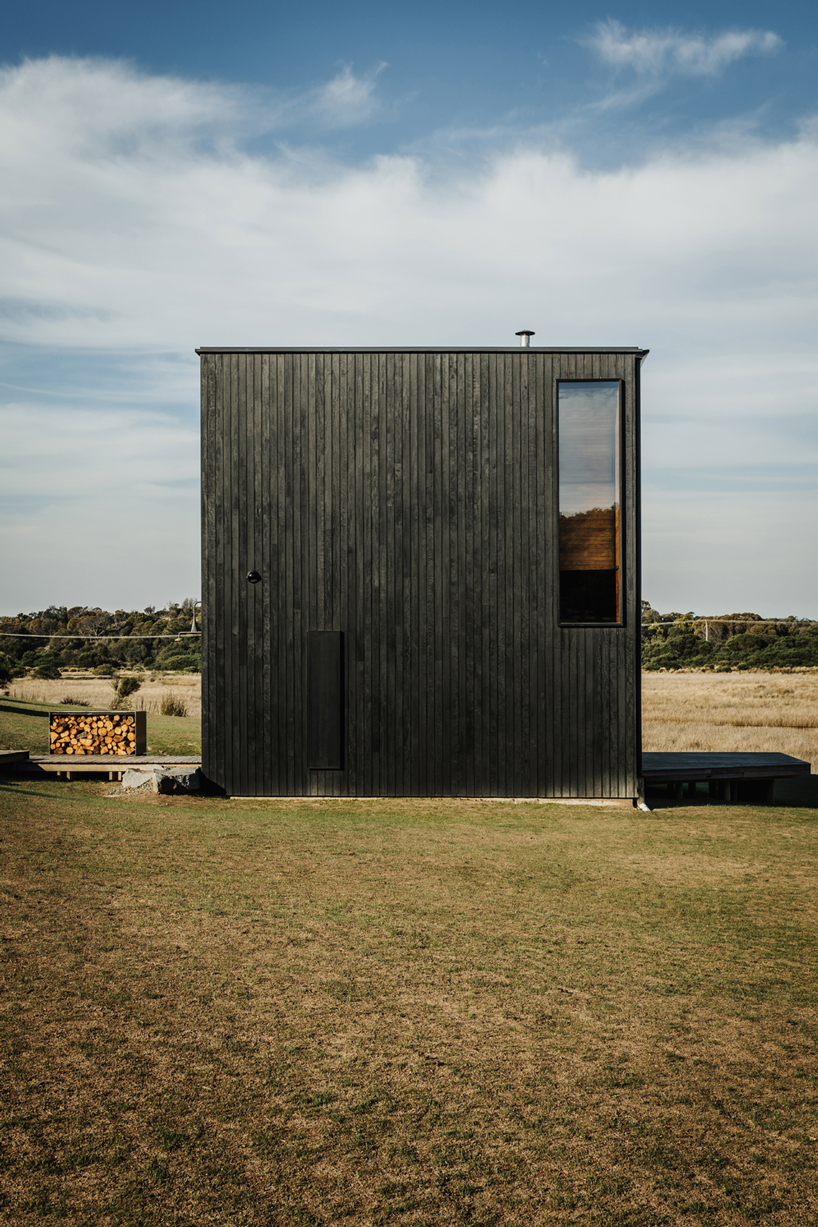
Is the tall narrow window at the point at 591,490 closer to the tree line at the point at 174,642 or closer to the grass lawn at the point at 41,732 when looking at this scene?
the grass lawn at the point at 41,732

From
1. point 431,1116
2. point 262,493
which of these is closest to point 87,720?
point 262,493

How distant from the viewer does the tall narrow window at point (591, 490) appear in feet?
35.1

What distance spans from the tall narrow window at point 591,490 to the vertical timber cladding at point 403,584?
0.50 feet

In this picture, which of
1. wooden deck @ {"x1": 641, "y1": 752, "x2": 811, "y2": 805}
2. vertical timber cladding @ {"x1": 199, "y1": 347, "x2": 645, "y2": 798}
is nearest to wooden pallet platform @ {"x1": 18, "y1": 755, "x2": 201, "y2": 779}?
vertical timber cladding @ {"x1": 199, "y1": 347, "x2": 645, "y2": 798}

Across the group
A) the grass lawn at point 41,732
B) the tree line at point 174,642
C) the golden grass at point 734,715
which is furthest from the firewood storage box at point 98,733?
the tree line at point 174,642

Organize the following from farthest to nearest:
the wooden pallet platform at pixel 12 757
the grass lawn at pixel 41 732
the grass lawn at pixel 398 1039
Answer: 1. the grass lawn at pixel 41 732
2. the wooden pallet platform at pixel 12 757
3. the grass lawn at pixel 398 1039

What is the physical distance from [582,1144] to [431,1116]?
22.3 inches

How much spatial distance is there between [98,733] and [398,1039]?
8.88 m

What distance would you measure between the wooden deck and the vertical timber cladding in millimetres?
752

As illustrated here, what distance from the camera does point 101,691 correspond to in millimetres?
27203

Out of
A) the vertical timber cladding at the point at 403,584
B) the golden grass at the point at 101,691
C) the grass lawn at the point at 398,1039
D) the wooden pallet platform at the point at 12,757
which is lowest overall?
the golden grass at the point at 101,691

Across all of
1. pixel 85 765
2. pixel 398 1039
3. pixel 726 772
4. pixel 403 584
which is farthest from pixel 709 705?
pixel 398 1039

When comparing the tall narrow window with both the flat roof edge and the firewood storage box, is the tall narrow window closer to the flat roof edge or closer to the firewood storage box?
the flat roof edge

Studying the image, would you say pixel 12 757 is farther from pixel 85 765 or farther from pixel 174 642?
pixel 174 642
